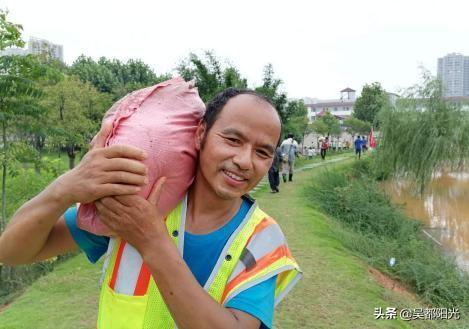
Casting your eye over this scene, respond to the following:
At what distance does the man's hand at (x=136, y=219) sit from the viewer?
99cm

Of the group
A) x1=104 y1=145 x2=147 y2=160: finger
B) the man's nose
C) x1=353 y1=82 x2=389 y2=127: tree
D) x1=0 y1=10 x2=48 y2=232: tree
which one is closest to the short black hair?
the man's nose

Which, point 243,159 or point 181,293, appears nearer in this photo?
point 181,293

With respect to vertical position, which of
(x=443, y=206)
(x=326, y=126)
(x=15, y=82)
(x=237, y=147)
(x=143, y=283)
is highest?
(x=15, y=82)

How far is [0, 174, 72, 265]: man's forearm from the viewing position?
1078mm

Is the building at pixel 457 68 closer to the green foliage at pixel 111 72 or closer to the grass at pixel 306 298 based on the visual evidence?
the green foliage at pixel 111 72

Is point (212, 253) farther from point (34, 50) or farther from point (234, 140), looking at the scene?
point (34, 50)

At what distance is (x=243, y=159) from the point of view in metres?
1.12

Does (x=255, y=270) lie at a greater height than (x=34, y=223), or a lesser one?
lesser

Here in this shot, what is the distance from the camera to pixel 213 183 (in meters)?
1.15

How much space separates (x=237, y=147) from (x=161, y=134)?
199mm

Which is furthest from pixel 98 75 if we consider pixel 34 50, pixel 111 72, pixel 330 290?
pixel 330 290

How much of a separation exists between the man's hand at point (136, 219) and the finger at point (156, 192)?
0.02m

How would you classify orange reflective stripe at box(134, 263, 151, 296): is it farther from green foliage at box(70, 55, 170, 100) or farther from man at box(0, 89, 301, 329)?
green foliage at box(70, 55, 170, 100)

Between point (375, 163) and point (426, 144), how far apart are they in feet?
6.49
